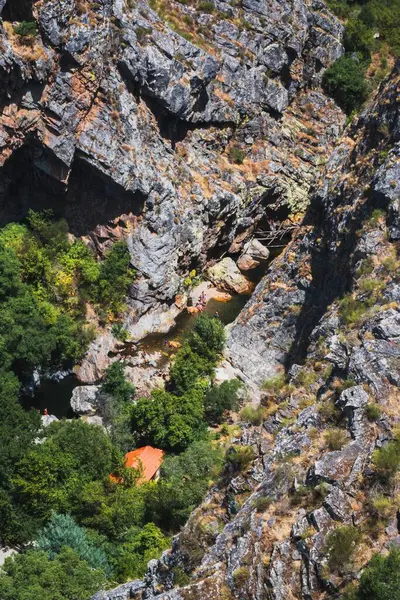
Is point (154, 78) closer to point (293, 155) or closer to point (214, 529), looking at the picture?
point (293, 155)

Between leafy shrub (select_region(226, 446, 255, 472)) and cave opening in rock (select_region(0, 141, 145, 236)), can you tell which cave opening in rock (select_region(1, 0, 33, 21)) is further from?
leafy shrub (select_region(226, 446, 255, 472))

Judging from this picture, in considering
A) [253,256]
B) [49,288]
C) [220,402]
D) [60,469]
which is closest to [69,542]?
[60,469]

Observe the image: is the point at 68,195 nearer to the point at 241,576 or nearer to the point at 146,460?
the point at 146,460

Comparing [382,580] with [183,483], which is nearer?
[382,580]

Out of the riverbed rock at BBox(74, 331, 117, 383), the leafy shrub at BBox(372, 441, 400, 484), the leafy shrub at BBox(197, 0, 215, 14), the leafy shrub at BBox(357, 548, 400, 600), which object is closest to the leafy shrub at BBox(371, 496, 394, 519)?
the leafy shrub at BBox(372, 441, 400, 484)

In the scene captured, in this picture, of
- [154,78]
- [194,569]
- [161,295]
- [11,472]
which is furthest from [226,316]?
[194,569]

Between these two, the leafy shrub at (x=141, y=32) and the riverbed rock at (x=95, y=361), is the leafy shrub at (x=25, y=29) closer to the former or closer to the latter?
the leafy shrub at (x=141, y=32)
